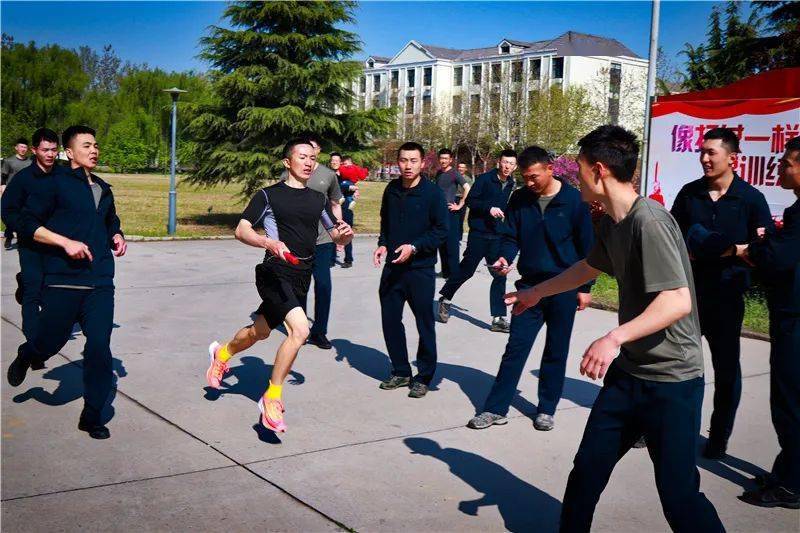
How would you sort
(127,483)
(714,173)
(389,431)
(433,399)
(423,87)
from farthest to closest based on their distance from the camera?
(423,87), (433,399), (389,431), (714,173), (127,483)

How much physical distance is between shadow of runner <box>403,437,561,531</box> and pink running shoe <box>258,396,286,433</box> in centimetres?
83

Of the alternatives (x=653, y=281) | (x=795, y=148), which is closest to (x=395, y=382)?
(x=795, y=148)

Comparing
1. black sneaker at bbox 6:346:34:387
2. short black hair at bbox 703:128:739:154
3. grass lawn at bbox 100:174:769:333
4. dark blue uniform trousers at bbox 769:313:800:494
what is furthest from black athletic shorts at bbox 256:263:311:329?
grass lawn at bbox 100:174:769:333

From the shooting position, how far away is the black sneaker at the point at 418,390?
6680 millimetres

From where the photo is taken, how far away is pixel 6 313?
31.0ft

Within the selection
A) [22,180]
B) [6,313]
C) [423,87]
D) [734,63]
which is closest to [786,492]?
[22,180]

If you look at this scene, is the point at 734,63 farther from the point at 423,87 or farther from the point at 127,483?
the point at 423,87

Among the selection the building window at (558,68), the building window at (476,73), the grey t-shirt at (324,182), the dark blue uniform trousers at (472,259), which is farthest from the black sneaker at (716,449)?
the building window at (476,73)

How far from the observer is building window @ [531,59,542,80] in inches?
2628

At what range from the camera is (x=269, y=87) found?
23.0 metres

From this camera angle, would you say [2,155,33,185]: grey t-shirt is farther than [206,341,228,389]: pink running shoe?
Yes

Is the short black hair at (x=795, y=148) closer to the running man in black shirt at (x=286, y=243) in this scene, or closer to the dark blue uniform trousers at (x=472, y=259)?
the running man in black shirt at (x=286, y=243)

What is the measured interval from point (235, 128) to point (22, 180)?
1743 cm

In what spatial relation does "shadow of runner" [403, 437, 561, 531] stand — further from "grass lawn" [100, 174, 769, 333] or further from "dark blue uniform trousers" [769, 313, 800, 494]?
"grass lawn" [100, 174, 769, 333]
